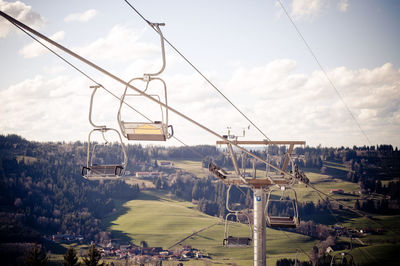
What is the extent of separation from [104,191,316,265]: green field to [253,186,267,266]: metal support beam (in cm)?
9273

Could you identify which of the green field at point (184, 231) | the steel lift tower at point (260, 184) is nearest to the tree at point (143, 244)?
the green field at point (184, 231)

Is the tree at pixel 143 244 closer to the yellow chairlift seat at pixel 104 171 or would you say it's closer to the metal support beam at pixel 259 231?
the metal support beam at pixel 259 231

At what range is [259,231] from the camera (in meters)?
10.8

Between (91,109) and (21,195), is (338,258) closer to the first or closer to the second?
(91,109)

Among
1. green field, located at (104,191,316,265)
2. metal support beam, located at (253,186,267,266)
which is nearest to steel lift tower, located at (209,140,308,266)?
metal support beam, located at (253,186,267,266)

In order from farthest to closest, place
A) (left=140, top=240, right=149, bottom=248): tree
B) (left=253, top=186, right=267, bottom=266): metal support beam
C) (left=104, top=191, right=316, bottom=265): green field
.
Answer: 1. (left=140, top=240, right=149, bottom=248): tree
2. (left=104, top=191, right=316, bottom=265): green field
3. (left=253, top=186, right=267, bottom=266): metal support beam

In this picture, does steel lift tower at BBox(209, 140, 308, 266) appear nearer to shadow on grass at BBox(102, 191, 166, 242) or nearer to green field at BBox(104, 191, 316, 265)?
green field at BBox(104, 191, 316, 265)

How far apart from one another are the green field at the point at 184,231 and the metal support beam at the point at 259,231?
92.7m

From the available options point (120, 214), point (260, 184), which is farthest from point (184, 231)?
point (260, 184)

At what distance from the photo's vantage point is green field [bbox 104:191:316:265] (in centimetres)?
11156

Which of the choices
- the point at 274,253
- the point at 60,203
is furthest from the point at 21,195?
the point at 274,253

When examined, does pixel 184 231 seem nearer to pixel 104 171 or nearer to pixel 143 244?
pixel 143 244

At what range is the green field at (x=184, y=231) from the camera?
111562 mm

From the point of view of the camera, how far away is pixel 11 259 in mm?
113812
